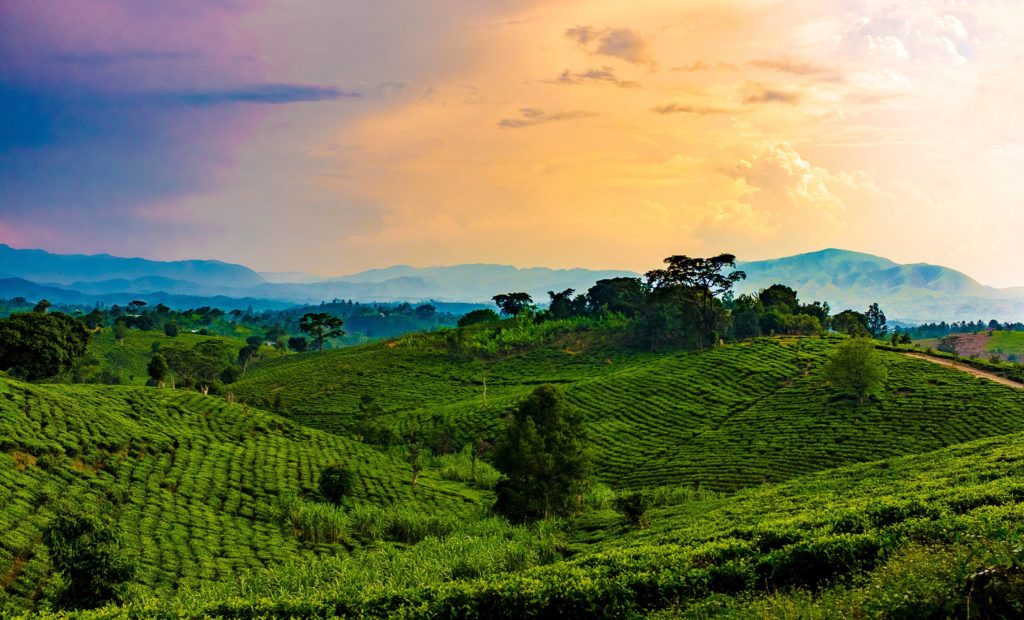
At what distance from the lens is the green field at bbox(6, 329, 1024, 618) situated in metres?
15.5

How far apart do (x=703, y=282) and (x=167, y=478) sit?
10092 cm

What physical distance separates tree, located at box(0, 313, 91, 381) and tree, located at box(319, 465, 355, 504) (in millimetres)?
42770

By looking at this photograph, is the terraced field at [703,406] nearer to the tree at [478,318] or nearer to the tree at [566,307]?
the tree at [566,307]

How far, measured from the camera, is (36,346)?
Result: 66.2m

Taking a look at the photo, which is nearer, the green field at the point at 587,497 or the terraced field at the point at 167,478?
the green field at the point at 587,497

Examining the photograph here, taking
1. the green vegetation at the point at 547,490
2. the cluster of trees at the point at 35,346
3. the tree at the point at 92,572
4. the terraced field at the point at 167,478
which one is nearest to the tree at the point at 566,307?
the green vegetation at the point at 547,490

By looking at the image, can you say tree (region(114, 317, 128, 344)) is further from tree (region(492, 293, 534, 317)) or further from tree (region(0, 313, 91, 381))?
tree (region(492, 293, 534, 317))

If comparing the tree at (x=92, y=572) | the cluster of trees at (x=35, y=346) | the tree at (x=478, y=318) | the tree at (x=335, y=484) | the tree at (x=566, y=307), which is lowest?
the tree at (x=335, y=484)

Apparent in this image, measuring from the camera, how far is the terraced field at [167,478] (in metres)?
30.0

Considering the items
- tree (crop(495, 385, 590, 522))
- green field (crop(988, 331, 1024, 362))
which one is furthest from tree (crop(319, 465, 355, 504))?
green field (crop(988, 331, 1024, 362))

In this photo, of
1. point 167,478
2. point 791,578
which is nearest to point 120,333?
point 167,478

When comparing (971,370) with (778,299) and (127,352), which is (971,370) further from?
(127,352)

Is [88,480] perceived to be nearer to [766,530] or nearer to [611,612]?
[611,612]

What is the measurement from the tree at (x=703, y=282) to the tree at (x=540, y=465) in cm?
7587
